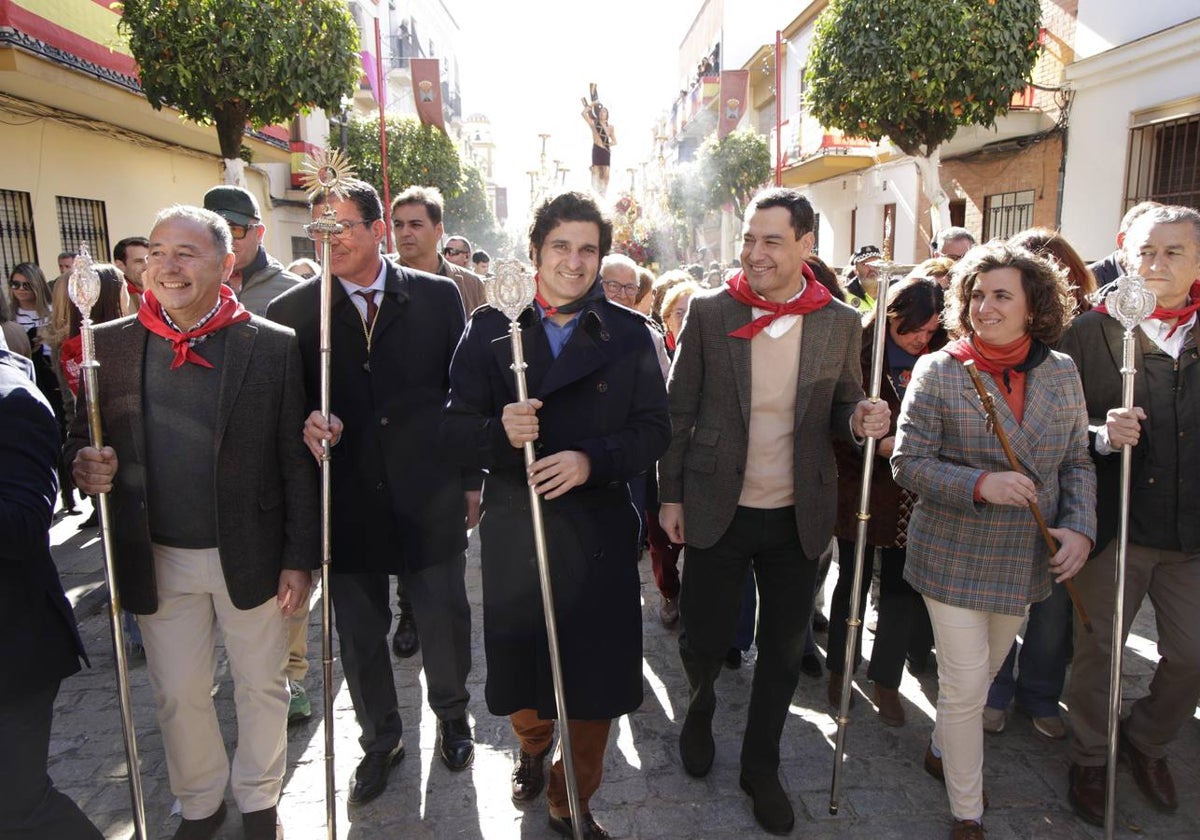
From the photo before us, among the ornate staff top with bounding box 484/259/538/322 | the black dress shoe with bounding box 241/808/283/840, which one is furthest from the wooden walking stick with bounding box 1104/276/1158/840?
the black dress shoe with bounding box 241/808/283/840

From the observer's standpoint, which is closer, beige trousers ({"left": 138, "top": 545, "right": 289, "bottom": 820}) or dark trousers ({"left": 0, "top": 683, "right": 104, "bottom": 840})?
dark trousers ({"left": 0, "top": 683, "right": 104, "bottom": 840})

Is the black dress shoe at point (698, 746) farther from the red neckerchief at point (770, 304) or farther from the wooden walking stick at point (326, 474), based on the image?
the red neckerchief at point (770, 304)

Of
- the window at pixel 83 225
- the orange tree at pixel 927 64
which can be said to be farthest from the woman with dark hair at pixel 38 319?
the orange tree at pixel 927 64

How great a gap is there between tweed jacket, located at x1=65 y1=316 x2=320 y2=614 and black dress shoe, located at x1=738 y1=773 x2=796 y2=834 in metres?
1.90

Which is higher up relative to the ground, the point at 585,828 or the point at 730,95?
the point at 730,95

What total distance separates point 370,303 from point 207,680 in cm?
151

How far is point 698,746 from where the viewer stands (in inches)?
134

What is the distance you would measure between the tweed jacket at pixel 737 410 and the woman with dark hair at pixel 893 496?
66cm

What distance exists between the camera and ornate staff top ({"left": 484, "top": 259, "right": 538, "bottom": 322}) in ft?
8.49

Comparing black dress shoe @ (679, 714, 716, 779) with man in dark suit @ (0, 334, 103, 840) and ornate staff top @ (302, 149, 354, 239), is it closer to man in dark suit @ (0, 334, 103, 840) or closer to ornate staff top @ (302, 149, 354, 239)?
man in dark suit @ (0, 334, 103, 840)

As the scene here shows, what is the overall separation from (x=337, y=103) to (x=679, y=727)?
782cm

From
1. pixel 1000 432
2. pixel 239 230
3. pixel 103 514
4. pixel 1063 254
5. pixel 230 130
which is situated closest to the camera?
pixel 103 514

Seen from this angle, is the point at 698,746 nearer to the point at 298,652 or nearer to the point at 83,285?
the point at 298,652

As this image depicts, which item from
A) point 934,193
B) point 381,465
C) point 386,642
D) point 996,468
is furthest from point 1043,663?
point 934,193
